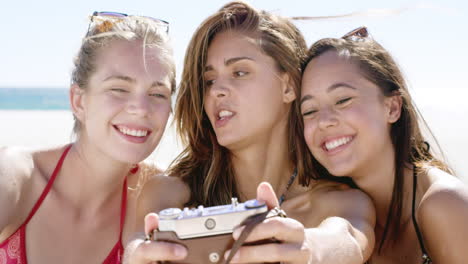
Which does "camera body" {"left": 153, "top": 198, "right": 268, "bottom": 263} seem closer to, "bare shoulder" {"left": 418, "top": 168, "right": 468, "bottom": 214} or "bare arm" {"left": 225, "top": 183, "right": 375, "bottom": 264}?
"bare arm" {"left": 225, "top": 183, "right": 375, "bottom": 264}

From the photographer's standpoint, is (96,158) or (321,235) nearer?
(321,235)

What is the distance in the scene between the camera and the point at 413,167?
338cm

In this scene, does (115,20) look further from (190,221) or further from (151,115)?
(190,221)

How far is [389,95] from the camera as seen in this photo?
3449mm

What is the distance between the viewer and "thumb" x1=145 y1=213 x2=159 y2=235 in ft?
6.35

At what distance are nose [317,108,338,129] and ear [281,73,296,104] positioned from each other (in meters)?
0.39

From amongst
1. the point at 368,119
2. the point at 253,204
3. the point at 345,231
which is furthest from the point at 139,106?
the point at 253,204

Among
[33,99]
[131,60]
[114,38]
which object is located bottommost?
[33,99]

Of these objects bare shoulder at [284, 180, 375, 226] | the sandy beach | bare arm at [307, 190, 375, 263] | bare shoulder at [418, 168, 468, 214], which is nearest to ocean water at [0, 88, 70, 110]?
the sandy beach

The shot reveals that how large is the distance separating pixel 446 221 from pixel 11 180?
8.62ft

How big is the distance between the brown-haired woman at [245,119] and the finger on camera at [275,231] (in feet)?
4.08

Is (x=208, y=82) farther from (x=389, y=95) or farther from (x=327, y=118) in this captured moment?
(x=389, y=95)

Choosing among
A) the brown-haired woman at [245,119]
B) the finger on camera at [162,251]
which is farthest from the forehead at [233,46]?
the finger on camera at [162,251]

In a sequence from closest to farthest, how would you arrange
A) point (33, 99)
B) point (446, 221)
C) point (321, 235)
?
point (321, 235) < point (446, 221) < point (33, 99)
